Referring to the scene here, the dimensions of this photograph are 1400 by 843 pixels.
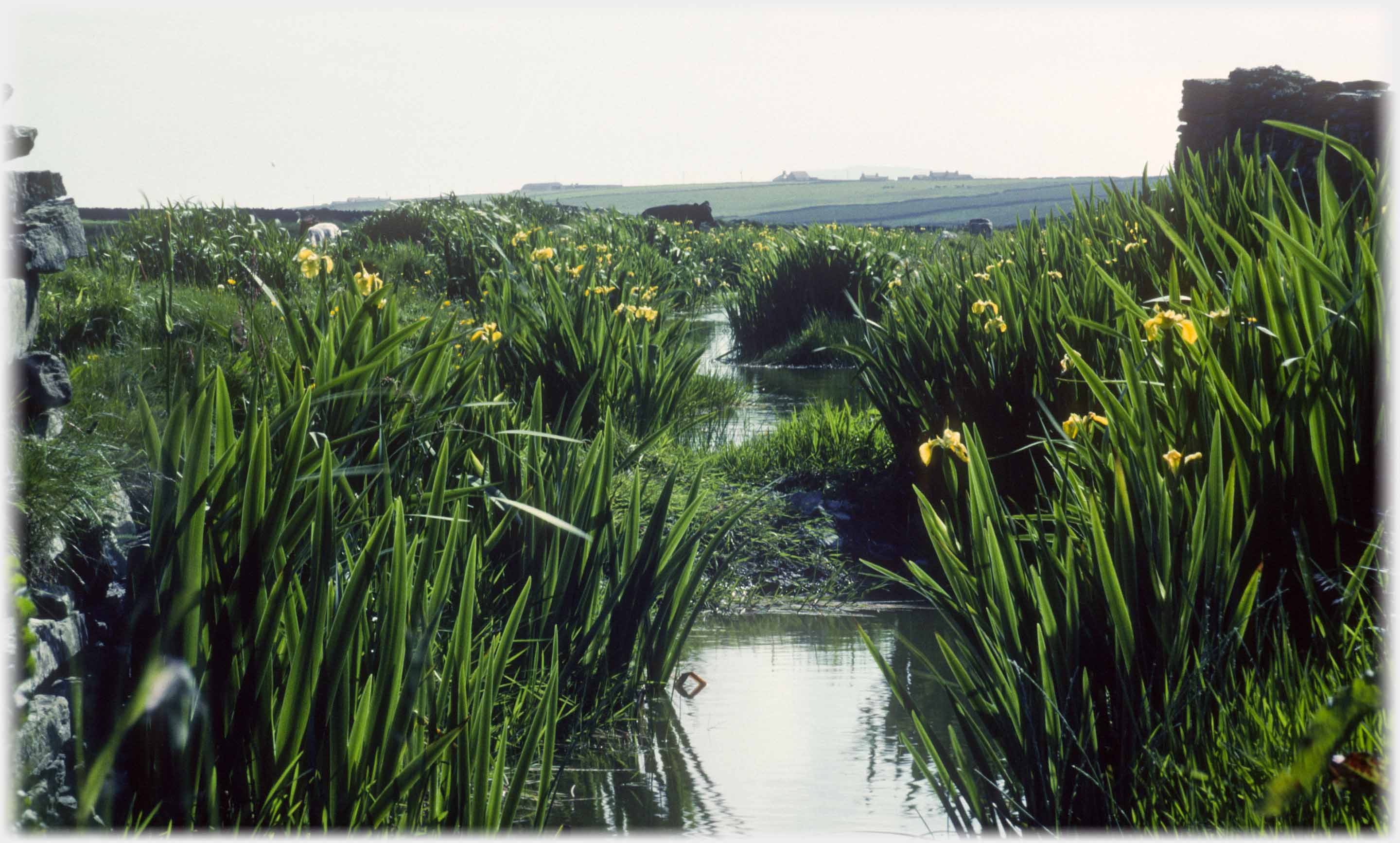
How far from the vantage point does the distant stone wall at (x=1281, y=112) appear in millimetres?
6875

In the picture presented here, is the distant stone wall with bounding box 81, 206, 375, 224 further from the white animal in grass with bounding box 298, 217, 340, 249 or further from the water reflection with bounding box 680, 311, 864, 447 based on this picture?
the water reflection with bounding box 680, 311, 864, 447

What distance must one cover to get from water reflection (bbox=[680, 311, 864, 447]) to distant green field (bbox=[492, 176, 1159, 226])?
143ft

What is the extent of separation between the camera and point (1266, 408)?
1.95 metres

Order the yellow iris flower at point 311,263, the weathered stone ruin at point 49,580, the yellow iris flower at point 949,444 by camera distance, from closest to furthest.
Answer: the weathered stone ruin at point 49,580 < the yellow iris flower at point 949,444 < the yellow iris flower at point 311,263

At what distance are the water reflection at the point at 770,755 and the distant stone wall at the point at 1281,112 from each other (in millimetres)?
4515

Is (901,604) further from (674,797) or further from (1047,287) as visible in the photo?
(674,797)

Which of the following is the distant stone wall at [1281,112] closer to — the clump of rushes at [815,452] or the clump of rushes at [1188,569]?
the clump of rushes at [815,452]

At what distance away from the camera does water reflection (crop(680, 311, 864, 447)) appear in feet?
19.2

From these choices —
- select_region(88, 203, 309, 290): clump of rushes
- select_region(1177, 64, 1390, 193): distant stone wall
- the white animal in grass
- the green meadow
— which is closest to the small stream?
select_region(88, 203, 309, 290): clump of rushes

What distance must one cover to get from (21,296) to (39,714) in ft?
3.92

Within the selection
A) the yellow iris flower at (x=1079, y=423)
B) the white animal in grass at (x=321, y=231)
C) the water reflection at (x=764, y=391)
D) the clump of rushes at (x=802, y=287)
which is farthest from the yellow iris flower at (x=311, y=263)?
the white animal in grass at (x=321, y=231)

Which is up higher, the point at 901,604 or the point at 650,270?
the point at 650,270

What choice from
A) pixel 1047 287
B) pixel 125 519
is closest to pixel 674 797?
pixel 125 519

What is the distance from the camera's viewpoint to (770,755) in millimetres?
2537
